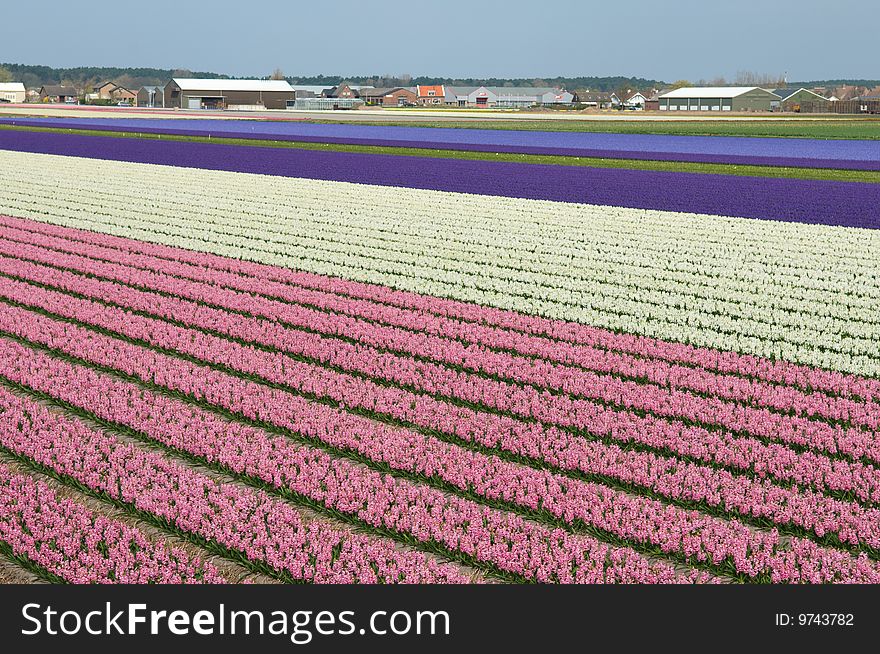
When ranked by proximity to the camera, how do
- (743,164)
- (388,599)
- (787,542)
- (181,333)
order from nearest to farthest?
(388,599) → (787,542) → (181,333) → (743,164)

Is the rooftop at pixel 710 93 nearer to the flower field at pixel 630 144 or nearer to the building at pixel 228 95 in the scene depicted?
the building at pixel 228 95

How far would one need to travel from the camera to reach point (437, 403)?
9.75m

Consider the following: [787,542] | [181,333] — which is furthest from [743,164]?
[787,542]

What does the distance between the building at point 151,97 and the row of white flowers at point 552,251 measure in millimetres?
145910

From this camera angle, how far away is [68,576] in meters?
6.50

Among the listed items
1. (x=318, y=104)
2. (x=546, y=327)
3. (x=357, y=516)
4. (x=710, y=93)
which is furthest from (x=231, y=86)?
(x=357, y=516)

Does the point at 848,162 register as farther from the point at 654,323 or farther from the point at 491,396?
the point at 491,396

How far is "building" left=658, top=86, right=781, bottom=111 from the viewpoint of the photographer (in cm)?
16550

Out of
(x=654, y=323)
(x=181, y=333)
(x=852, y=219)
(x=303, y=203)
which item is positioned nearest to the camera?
(x=181, y=333)

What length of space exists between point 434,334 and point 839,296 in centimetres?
678

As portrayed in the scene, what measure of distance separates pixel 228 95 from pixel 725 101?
8699 cm

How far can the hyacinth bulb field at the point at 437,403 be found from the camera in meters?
6.92

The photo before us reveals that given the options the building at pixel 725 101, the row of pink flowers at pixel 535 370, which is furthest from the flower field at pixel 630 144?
the building at pixel 725 101

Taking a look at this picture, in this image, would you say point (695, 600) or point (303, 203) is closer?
point (695, 600)
